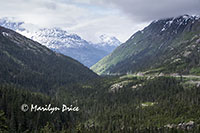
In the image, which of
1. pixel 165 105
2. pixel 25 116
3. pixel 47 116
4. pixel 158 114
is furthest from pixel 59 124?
pixel 165 105

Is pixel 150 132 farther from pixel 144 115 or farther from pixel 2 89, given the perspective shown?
pixel 2 89

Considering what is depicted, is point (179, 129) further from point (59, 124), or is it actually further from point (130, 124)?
point (59, 124)

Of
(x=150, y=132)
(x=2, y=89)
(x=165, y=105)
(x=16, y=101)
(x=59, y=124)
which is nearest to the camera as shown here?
(x=150, y=132)

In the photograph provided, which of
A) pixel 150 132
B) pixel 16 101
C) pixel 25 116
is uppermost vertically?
pixel 16 101

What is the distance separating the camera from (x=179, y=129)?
13788 centimetres

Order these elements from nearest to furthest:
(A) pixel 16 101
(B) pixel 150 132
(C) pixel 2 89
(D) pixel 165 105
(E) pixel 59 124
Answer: (B) pixel 150 132, (A) pixel 16 101, (C) pixel 2 89, (E) pixel 59 124, (D) pixel 165 105

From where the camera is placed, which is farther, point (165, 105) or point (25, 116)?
point (165, 105)

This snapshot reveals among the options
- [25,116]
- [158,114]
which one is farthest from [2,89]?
[158,114]

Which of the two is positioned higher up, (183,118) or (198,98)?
(198,98)

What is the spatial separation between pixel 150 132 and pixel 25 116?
8135cm

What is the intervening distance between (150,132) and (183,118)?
36298 mm

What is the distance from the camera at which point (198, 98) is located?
636 feet

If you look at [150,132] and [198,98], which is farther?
[198,98]

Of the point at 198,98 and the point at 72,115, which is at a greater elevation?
the point at 198,98
